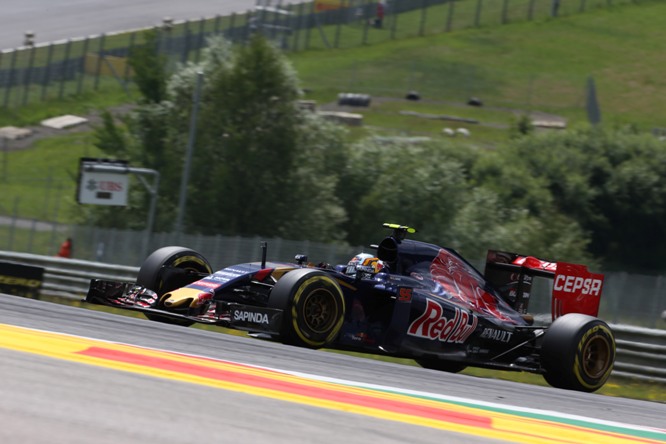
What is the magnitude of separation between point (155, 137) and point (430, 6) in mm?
33975

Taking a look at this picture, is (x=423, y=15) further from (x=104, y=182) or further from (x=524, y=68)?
(x=104, y=182)

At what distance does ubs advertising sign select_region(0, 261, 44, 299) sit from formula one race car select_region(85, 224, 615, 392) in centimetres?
595

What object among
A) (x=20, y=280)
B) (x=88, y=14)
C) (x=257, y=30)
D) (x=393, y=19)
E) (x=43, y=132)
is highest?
(x=393, y=19)

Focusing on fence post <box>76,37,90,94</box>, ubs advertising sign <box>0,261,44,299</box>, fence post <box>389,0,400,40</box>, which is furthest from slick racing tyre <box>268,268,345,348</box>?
fence post <box>389,0,400,40</box>

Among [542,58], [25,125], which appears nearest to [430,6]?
[542,58]

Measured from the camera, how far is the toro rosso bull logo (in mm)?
11211

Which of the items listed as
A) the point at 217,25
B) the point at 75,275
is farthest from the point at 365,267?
the point at 217,25

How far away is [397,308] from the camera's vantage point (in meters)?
11.1

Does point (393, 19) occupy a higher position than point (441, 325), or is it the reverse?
point (393, 19)

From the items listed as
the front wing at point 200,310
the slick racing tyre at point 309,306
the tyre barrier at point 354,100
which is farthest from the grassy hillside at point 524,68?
the slick racing tyre at point 309,306

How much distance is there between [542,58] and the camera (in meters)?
61.8

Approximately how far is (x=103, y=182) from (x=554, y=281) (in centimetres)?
1909

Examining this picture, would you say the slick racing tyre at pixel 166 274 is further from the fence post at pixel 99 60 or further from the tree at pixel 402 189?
the fence post at pixel 99 60

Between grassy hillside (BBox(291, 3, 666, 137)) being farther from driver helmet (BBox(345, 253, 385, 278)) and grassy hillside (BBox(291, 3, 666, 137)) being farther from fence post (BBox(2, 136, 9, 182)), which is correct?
driver helmet (BBox(345, 253, 385, 278))
